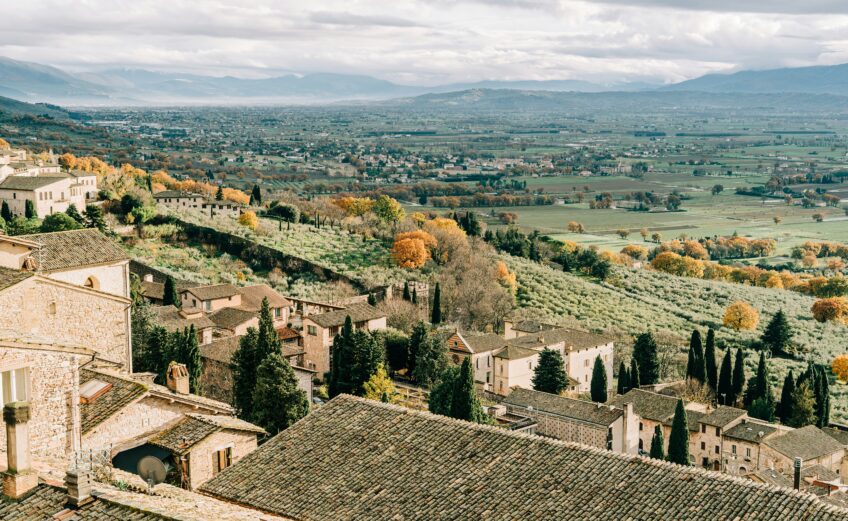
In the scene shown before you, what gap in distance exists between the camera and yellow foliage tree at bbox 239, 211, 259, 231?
63.5 meters

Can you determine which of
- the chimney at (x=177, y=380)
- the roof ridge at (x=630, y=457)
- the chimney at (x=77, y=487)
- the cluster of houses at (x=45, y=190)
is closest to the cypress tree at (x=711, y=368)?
the roof ridge at (x=630, y=457)

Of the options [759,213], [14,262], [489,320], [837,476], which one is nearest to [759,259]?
[759,213]

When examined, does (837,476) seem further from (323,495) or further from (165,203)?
(165,203)

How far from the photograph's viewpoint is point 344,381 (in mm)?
35969

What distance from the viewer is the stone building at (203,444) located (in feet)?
53.5

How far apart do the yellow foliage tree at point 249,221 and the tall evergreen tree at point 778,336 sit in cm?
3311

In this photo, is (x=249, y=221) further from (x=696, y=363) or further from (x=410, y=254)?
(x=696, y=363)

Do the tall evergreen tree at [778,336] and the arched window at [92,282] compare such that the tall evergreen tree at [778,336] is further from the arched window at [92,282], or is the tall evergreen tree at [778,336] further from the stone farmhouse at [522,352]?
the arched window at [92,282]

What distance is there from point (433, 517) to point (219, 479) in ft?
13.3

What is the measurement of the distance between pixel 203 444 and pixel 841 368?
152 feet

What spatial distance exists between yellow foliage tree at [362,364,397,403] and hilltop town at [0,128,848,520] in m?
0.11

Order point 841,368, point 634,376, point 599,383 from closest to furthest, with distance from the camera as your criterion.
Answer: point 599,383 → point 634,376 → point 841,368

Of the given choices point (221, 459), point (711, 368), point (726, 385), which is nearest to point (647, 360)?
point (711, 368)

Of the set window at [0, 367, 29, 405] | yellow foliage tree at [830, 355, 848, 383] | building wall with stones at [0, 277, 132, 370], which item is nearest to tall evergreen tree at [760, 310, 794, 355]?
yellow foliage tree at [830, 355, 848, 383]
